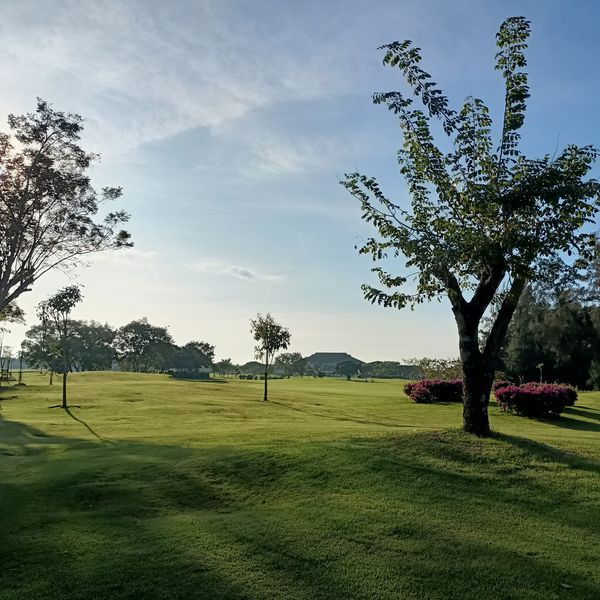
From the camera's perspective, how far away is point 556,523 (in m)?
8.43

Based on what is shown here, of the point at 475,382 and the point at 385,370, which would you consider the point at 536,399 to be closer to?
the point at 475,382

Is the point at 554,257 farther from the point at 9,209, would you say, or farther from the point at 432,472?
the point at 9,209

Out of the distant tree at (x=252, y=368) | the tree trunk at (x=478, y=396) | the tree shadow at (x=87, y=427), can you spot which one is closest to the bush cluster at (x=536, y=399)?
the tree trunk at (x=478, y=396)

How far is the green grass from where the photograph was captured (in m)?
6.54

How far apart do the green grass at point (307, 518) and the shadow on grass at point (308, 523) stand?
28 mm

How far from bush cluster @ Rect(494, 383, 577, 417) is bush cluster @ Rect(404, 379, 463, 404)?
21.9 feet

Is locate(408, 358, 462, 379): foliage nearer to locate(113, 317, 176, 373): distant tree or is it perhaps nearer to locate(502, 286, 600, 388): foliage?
locate(502, 286, 600, 388): foliage

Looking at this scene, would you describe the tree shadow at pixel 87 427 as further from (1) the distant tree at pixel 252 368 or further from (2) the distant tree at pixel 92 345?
(1) the distant tree at pixel 252 368

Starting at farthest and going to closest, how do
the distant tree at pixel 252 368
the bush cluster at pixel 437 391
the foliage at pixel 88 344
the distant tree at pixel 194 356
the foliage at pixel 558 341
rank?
the distant tree at pixel 252 368 < the distant tree at pixel 194 356 < the foliage at pixel 88 344 < the foliage at pixel 558 341 < the bush cluster at pixel 437 391

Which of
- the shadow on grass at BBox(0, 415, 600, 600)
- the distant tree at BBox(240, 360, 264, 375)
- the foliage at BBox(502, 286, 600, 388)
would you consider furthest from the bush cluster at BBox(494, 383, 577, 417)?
the distant tree at BBox(240, 360, 264, 375)

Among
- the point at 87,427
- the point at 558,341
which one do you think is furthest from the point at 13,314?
the point at 558,341

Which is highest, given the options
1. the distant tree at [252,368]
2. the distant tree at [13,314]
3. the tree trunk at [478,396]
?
the distant tree at [13,314]

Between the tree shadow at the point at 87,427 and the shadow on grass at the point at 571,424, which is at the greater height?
the tree shadow at the point at 87,427

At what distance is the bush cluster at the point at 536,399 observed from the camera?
2961 centimetres
